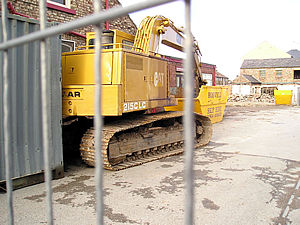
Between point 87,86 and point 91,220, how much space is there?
2.37 metres

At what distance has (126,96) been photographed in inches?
195

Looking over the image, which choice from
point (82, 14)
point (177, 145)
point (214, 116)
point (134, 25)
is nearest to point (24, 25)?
point (177, 145)

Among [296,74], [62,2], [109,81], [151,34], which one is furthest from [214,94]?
A: [296,74]

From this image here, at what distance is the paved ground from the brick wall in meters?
41.1

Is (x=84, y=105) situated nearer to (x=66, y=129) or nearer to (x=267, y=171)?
(x=66, y=129)

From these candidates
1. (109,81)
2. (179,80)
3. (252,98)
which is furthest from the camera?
(252,98)

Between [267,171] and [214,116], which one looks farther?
[214,116]

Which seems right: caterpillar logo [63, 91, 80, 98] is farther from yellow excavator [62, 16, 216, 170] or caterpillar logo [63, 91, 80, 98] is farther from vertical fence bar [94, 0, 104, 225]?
vertical fence bar [94, 0, 104, 225]

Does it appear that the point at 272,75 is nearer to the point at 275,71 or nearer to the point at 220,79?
the point at 275,71

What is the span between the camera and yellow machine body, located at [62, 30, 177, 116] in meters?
4.76

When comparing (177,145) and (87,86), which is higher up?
(87,86)

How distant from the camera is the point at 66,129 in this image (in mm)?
6336

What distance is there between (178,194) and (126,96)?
6.30 feet

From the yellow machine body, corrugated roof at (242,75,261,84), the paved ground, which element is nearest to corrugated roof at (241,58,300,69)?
corrugated roof at (242,75,261,84)
